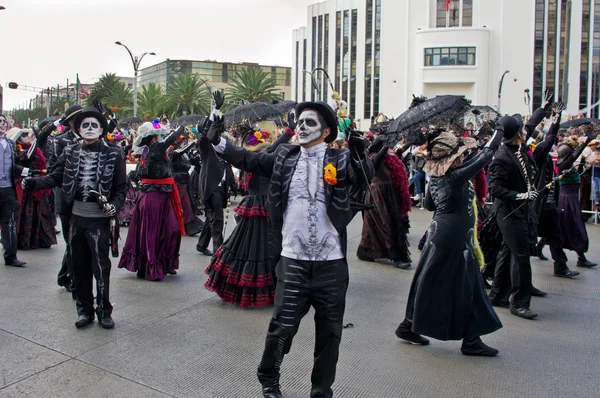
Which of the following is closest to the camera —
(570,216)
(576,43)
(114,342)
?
(114,342)

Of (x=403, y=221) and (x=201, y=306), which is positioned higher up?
(x=403, y=221)

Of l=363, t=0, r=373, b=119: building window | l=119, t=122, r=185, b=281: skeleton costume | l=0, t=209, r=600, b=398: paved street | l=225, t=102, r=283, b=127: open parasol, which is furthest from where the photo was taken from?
l=363, t=0, r=373, b=119: building window

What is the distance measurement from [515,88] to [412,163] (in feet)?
143

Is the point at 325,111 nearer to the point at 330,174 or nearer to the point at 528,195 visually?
the point at 330,174

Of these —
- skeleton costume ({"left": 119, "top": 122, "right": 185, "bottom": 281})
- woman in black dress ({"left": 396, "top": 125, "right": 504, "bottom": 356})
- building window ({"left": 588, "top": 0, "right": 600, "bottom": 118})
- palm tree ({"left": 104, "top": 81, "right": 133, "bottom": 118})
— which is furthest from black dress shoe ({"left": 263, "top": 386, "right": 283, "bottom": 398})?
building window ({"left": 588, "top": 0, "right": 600, "bottom": 118})

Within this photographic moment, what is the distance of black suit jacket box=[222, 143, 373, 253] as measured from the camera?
4.04 m

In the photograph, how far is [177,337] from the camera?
17.9ft

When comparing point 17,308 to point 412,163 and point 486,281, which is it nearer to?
point 486,281

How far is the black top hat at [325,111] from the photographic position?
4164 mm

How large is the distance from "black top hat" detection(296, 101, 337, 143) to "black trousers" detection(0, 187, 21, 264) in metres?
5.75

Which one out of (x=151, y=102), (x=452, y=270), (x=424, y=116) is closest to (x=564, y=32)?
(x=151, y=102)

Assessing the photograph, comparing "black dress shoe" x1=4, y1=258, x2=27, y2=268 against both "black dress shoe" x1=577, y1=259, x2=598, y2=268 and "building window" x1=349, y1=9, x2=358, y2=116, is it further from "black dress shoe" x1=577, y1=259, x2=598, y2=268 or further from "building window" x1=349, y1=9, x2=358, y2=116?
"building window" x1=349, y1=9, x2=358, y2=116

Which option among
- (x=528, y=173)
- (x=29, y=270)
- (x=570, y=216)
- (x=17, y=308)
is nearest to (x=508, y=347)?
(x=528, y=173)

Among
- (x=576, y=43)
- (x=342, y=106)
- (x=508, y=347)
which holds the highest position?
(x=576, y=43)
